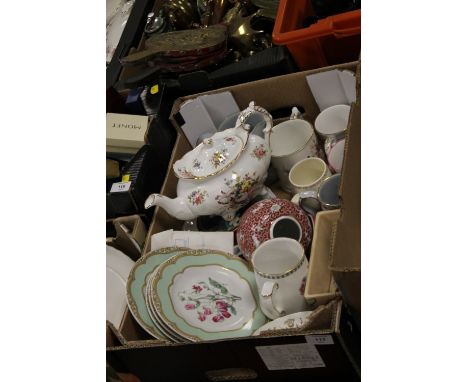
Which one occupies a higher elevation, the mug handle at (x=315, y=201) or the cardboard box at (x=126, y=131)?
the cardboard box at (x=126, y=131)

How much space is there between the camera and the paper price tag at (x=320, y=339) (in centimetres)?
102

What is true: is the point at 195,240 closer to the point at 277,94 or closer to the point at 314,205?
the point at 314,205

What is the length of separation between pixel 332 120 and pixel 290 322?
58cm

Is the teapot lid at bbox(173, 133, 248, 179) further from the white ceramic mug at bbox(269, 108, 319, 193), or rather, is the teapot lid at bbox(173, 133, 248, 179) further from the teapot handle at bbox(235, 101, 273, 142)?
the white ceramic mug at bbox(269, 108, 319, 193)

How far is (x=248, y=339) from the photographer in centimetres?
106

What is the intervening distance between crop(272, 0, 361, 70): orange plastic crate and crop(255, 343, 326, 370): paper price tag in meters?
0.77

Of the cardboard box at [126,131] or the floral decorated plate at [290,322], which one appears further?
the cardboard box at [126,131]

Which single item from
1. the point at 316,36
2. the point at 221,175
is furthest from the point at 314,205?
the point at 316,36

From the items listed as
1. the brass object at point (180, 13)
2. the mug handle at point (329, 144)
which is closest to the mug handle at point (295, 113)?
the mug handle at point (329, 144)

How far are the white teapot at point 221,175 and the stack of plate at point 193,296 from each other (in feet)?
0.34

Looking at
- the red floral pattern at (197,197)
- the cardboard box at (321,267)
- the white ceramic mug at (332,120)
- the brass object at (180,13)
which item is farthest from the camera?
the brass object at (180,13)

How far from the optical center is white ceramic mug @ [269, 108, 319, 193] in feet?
4.76

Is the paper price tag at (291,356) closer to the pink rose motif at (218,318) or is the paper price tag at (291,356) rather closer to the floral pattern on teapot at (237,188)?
the pink rose motif at (218,318)

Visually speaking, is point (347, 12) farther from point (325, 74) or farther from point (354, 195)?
point (354, 195)
